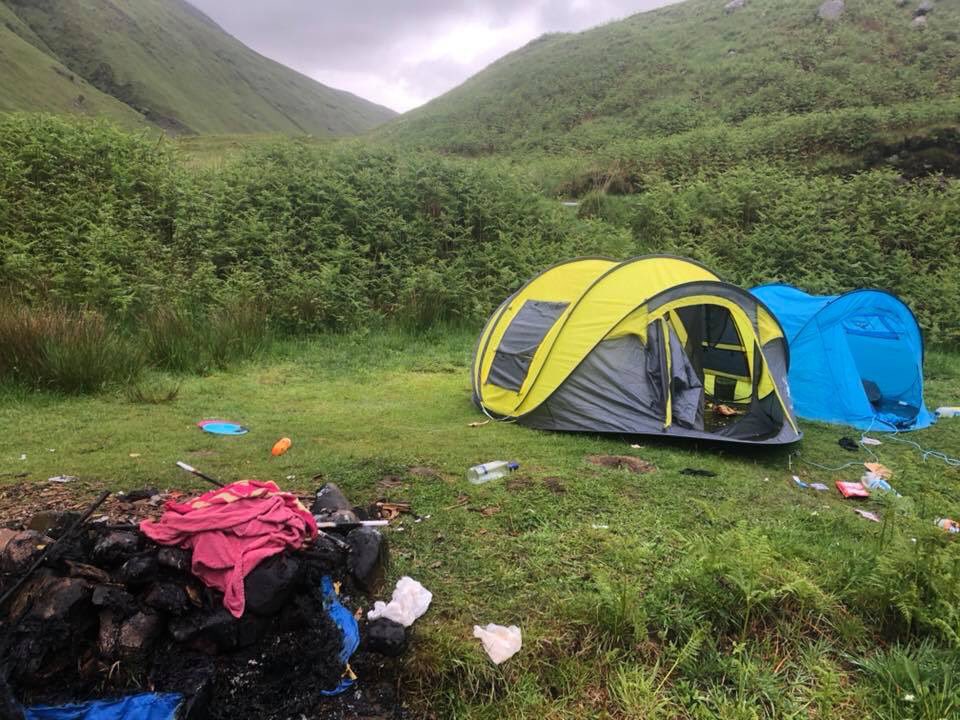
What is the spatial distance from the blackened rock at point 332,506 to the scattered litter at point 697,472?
2850 mm

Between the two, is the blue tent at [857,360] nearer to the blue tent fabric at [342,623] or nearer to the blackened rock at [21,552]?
the blue tent fabric at [342,623]

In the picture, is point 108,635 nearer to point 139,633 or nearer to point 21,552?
point 139,633

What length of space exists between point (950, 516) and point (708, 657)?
2.47m

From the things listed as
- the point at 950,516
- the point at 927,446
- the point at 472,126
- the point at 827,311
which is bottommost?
the point at 927,446

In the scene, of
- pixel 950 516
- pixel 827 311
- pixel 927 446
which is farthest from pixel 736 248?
pixel 950 516

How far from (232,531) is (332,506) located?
0.86 m

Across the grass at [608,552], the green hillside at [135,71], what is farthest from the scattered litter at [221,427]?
the green hillside at [135,71]

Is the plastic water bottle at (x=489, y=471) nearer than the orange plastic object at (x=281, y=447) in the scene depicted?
Yes

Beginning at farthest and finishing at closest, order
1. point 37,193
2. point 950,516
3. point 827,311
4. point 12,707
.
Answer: point 37,193, point 827,311, point 950,516, point 12,707

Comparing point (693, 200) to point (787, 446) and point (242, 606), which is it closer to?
point (787, 446)

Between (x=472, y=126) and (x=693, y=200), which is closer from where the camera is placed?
(x=693, y=200)

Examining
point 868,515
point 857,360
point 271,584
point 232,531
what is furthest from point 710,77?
point 271,584

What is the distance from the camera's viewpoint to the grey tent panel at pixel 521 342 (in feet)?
21.4

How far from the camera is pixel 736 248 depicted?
13328 mm
